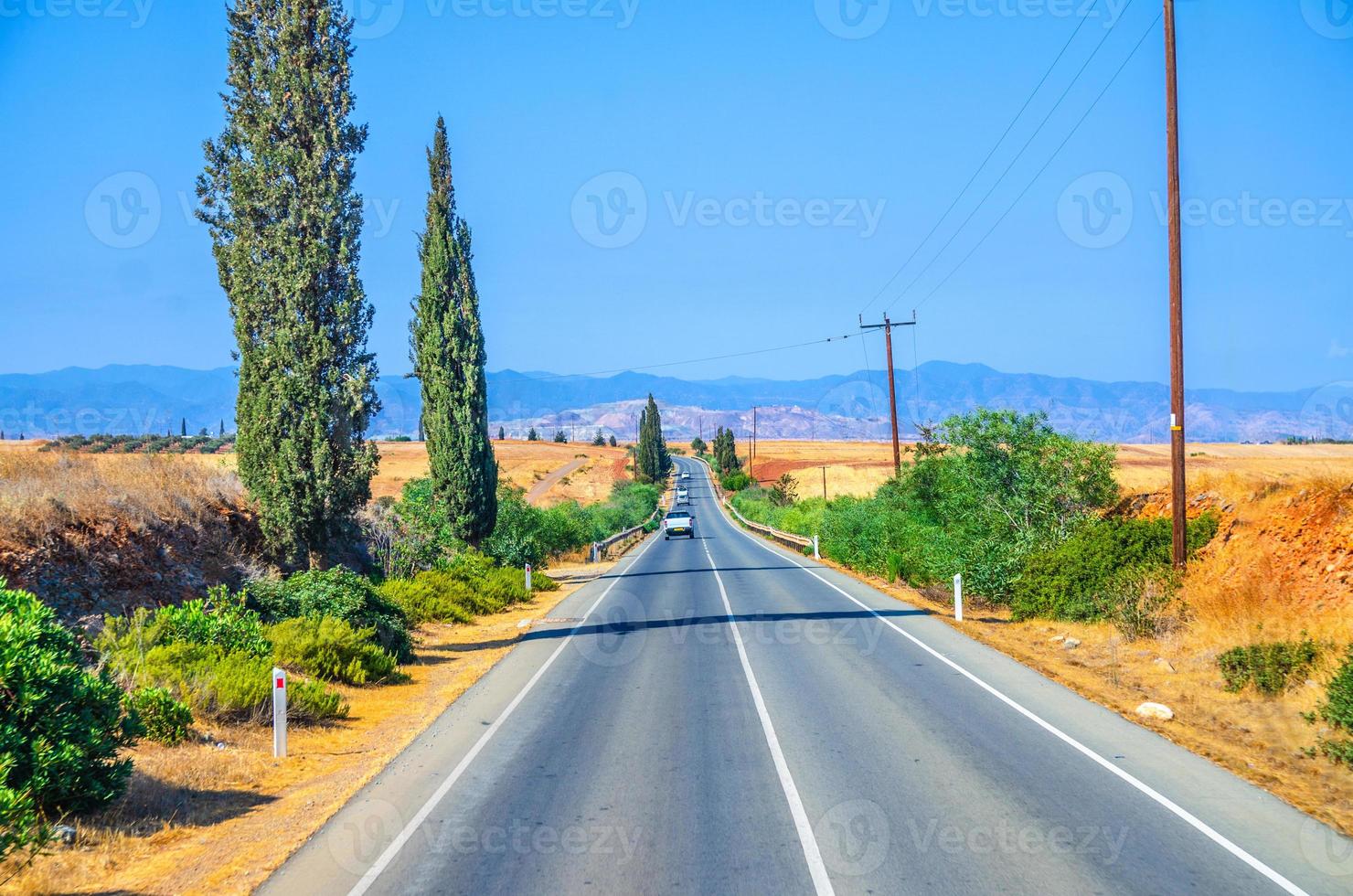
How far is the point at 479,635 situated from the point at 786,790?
13.2m

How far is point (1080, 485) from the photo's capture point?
2258cm

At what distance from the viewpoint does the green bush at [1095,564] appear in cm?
1802

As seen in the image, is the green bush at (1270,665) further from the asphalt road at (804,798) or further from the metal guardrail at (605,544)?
the metal guardrail at (605,544)

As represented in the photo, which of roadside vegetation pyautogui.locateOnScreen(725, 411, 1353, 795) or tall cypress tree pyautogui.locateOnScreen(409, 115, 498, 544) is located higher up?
tall cypress tree pyautogui.locateOnScreen(409, 115, 498, 544)

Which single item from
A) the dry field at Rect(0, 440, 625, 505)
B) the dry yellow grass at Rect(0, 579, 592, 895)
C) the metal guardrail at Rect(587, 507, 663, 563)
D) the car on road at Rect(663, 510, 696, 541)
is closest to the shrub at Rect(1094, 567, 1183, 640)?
the dry yellow grass at Rect(0, 579, 592, 895)

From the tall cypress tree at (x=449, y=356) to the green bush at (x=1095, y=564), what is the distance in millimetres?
16027

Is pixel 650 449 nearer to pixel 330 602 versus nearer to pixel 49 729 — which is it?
pixel 330 602

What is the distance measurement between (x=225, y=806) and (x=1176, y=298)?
1637cm

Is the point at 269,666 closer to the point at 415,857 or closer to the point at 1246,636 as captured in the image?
the point at 415,857

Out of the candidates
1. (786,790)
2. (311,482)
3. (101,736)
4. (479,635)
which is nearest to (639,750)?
(786,790)

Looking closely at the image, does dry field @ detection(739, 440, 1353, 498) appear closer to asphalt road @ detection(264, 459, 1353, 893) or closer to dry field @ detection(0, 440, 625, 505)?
asphalt road @ detection(264, 459, 1353, 893)

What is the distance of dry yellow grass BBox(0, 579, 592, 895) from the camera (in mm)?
6637

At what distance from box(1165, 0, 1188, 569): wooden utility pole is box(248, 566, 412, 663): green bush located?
1371 cm

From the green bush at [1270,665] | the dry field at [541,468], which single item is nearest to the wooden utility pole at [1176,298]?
the green bush at [1270,665]
